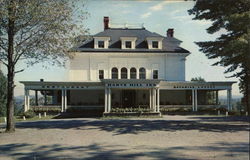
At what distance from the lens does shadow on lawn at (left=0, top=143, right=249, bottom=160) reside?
9578 mm

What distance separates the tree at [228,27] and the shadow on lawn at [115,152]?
6.98 meters

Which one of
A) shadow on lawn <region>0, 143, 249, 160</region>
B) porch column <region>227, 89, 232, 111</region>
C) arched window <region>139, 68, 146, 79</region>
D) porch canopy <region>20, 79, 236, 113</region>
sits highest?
arched window <region>139, 68, 146, 79</region>

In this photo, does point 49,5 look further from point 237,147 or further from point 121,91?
point 121,91

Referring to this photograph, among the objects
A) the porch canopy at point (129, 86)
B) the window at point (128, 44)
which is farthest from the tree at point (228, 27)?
the window at point (128, 44)

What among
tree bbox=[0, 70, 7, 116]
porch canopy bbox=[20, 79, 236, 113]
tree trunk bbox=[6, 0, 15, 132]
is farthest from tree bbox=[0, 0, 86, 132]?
tree bbox=[0, 70, 7, 116]

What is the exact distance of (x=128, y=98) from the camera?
36.3 meters

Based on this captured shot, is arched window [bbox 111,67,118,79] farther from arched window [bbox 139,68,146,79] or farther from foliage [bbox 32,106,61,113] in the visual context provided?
foliage [bbox 32,106,61,113]

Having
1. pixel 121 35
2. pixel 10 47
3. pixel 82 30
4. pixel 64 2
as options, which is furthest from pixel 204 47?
pixel 121 35

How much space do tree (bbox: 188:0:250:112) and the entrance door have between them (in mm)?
16685

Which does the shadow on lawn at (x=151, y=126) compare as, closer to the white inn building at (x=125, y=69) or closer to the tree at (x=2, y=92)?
the white inn building at (x=125, y=69)

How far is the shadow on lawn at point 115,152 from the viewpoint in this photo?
9.58 m

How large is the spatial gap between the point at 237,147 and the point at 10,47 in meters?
14.3

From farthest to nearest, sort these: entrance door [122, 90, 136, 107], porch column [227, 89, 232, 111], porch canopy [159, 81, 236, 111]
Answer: entrance door [122, 90, 136, 107] < porch column [227, 89, 232, 111] < porch canopy [159, 81, 236, 111]

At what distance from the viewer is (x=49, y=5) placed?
58.4 feet
